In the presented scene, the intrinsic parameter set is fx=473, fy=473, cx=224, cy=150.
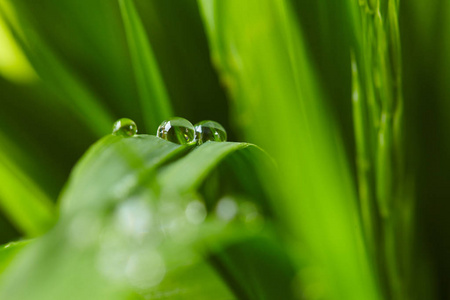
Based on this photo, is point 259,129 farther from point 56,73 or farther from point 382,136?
point 56,73

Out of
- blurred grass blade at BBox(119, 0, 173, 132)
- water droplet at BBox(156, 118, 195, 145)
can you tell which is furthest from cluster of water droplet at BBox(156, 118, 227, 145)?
blurred grass blade at BBox(119, 0, 173, 132)

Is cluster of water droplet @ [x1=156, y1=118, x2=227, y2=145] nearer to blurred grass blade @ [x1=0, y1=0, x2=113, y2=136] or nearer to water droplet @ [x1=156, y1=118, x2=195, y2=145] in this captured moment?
water droplet @ [x1=156, y1=118, x2=195, y2=145]

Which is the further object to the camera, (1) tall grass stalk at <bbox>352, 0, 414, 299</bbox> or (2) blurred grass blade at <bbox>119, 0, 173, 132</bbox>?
(2) blurred grass blade at <bbox>119, 0, 173, 132</bbox>

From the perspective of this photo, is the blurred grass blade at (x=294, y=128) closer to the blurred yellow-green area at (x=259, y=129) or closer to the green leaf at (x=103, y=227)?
the blurred yellow-green area at (x=259, y=129)

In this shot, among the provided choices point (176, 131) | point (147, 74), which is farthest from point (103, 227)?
point (147, 74)

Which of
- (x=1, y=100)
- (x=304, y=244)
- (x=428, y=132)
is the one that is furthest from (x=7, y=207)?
(x=428, y=132)

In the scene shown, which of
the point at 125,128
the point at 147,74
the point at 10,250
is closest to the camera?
the point at 10,250
